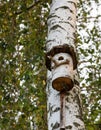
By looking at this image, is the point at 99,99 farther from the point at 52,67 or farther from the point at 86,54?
the point at 52,67

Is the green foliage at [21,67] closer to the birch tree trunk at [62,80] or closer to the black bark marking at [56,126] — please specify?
the birch tree trunk at [62,80]

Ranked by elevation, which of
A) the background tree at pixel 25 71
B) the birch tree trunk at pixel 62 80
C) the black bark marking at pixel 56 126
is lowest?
the black bark marking at pixel 56 126

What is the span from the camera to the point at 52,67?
1728 millimetres

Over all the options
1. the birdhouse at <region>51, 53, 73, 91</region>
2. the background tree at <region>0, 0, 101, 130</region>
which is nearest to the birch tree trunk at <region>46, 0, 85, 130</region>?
the birdhouse at <region>51, 53, 73, 91</region>

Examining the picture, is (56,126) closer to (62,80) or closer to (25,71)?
(62,80)

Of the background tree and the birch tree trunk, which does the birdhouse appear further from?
the background tree

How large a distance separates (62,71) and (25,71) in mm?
1973

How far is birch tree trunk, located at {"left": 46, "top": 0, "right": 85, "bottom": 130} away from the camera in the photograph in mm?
1529

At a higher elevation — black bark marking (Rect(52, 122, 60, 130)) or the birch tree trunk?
the birch tree trunk

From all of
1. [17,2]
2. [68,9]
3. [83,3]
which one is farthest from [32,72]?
[83,3]

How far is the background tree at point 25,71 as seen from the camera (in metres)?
3.54

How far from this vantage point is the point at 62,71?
1.62m

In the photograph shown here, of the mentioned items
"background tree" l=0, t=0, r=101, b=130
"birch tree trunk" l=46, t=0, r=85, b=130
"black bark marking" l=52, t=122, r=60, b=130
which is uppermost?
"background tree" l=0, t=0, r=101, b=130

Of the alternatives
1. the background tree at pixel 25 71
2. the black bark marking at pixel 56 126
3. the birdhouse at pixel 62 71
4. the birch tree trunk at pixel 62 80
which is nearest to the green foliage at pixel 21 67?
the background tree at pixel 25 71
